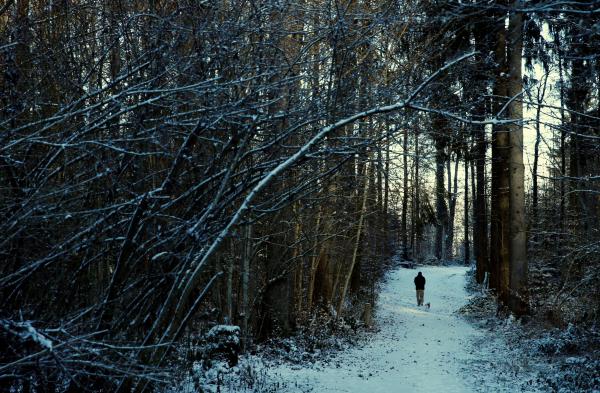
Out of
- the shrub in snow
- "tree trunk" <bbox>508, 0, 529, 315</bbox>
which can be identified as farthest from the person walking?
the shrub in snow

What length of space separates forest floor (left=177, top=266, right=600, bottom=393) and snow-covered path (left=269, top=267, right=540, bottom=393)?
0.02 meters

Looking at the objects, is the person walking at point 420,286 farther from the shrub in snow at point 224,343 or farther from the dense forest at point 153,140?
the dense forest at point 153,140

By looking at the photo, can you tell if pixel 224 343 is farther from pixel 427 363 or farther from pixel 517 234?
pixel 517 234

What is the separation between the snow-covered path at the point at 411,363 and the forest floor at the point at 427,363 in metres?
0.02

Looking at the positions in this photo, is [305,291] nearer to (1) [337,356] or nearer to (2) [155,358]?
(1) [337,356]

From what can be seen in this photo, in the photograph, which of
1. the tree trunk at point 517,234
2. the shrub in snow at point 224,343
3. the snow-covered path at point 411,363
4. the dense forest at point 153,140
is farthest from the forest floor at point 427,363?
the dense forest at point 153,140

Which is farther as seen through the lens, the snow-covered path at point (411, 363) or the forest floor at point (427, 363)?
the snow-covered path at point (411, 363)

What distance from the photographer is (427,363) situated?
1154 cm

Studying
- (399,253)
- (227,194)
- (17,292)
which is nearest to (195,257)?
(227,194)

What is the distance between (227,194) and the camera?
4211 millimetres

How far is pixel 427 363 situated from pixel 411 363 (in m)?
0.33

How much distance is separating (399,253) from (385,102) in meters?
37.5

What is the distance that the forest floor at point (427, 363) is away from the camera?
29.0 feet

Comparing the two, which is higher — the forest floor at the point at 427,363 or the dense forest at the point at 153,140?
the dense forest at the point at 153,140
